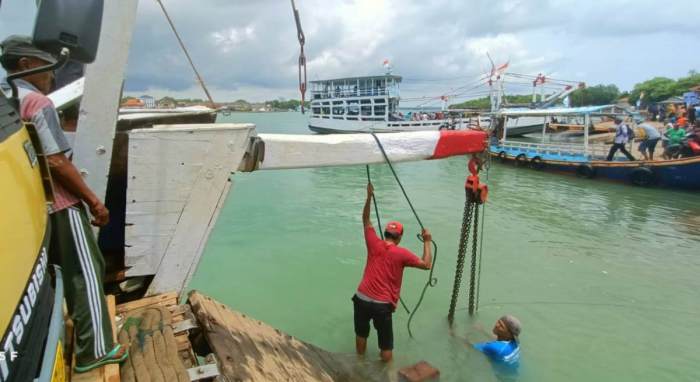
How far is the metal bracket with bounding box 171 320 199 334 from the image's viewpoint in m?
2.72

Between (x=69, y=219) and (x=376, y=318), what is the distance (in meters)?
2.96

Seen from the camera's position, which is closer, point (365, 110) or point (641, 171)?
point (641, 171)

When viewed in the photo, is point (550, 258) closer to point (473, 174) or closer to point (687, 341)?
point (687, 341)

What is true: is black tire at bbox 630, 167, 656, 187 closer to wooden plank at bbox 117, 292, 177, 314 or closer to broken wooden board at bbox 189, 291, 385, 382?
broken wooden board at bbox 189, 291, 385, 382

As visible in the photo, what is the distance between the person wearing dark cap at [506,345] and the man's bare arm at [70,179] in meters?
4.17

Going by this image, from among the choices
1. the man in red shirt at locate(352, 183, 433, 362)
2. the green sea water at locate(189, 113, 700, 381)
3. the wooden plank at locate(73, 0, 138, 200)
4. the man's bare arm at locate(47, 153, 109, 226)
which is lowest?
the green sea water at locate(189, 113, 700, 381)

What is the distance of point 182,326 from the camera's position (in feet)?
9.06

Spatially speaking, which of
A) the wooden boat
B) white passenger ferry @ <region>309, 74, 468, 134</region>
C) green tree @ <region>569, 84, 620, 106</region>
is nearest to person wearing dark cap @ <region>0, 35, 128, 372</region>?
the wooden boat

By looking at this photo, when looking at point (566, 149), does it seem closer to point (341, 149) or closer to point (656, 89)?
point (341, 149)

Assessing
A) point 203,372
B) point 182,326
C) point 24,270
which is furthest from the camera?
point 182,326

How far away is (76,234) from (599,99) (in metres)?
76.3

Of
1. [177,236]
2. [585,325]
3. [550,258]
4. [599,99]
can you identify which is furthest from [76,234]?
[599,99]

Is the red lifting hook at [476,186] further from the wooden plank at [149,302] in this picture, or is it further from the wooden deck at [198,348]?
the wooden plank at [149,302]

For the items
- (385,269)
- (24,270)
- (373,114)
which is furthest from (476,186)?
(373,114)
